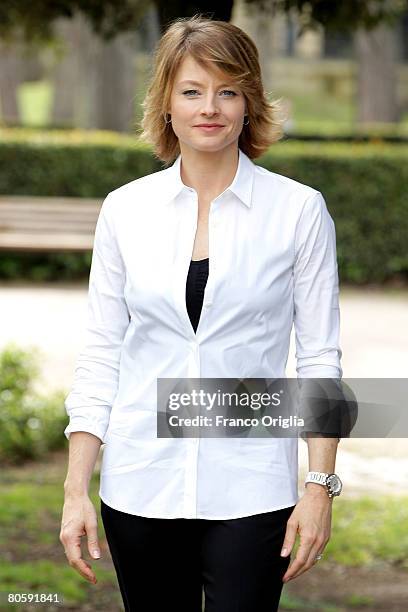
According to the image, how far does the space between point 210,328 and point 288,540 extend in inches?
16.5

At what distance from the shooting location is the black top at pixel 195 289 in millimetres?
2383

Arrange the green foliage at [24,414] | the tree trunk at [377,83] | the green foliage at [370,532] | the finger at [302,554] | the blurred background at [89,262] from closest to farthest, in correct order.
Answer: the finger at [302,554] → the blurred background at [89,262] → the green foliage at [370,532] → the green foliage at [24,414] → the tree trunk at [377,83]

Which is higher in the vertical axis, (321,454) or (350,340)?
(321,454)

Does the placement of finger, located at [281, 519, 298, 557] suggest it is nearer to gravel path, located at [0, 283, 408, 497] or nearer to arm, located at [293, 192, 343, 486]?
arm, located at [293, 192, 343, 486]

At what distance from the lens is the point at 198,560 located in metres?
2.45

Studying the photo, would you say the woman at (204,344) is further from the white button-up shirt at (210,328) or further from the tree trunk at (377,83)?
the tree trunk at (377,83)

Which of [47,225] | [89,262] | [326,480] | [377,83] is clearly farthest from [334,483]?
[377,83]

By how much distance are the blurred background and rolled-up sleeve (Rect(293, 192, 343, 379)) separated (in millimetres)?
415

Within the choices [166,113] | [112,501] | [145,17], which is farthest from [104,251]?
[145,17]

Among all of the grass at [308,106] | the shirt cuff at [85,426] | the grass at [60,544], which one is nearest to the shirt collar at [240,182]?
the shirt cuff at [85,426]

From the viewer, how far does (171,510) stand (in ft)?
7.79

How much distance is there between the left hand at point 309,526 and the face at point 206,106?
686mm

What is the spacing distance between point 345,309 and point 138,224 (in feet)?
31.5

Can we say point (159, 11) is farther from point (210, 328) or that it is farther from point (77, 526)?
point (77, 526)
